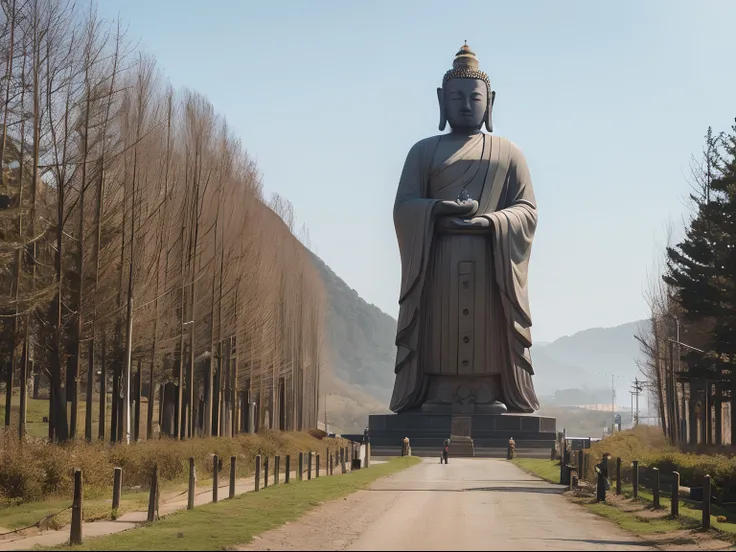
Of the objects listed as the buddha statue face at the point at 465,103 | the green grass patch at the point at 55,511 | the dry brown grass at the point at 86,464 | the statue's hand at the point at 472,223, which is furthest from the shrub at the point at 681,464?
the buddha statue face at the point at 465,103

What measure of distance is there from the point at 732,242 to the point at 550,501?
19.0m

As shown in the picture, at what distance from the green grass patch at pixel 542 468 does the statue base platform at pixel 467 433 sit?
5725 mm

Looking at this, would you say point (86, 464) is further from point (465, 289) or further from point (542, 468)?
point (465, 289)

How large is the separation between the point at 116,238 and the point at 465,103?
26.1 metres

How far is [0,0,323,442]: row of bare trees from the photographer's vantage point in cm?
3166

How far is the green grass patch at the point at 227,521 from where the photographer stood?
15.8m

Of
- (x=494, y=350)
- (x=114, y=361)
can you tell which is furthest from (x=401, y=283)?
(x=114, y=361)

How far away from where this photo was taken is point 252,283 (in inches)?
2048

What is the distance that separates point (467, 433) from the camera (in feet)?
180

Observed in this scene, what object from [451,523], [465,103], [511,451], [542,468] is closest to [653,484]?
[451,523]

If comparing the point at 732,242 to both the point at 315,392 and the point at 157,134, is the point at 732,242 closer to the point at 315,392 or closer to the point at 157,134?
the point at 157,134

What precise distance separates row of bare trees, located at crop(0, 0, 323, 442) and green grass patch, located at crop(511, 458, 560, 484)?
1174cm

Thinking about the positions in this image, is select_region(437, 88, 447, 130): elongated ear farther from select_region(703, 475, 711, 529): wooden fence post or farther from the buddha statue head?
select_region(703, 475, 711, 529): wooden fence post

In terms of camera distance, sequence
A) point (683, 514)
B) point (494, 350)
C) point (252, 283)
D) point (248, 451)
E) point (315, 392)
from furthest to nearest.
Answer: point (315, 392), point (494, 350), point (252, 283), point (248, 451), point (683, 514)
